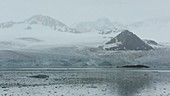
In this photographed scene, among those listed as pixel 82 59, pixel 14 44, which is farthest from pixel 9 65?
pixel 14 44

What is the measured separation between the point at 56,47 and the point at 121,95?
142238 mm

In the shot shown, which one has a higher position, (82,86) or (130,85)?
(82,86)

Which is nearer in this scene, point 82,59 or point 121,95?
point 121,95

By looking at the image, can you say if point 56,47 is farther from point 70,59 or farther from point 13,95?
point 13,95

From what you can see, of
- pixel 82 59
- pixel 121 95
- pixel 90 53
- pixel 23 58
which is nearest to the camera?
pixel 121 95

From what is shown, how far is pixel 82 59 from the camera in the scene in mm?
162750

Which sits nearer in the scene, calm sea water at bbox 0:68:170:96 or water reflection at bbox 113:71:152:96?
calm sea water at bbox 0:68:170:96

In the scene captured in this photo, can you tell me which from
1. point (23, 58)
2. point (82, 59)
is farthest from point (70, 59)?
point (23, 58)

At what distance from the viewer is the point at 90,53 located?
192 m

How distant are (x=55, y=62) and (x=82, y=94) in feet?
371

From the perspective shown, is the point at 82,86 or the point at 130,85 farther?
the point at 130,85

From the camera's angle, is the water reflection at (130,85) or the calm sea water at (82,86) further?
the water reflection at (130,85)

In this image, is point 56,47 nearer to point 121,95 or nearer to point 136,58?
point 136,58

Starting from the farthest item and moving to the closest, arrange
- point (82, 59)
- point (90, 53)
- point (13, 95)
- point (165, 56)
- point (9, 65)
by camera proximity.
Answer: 1. point (90, 53)
2. point (165, 56)
3. point (82, 59)
4. point (9, 65)
5. point (13, 95)
